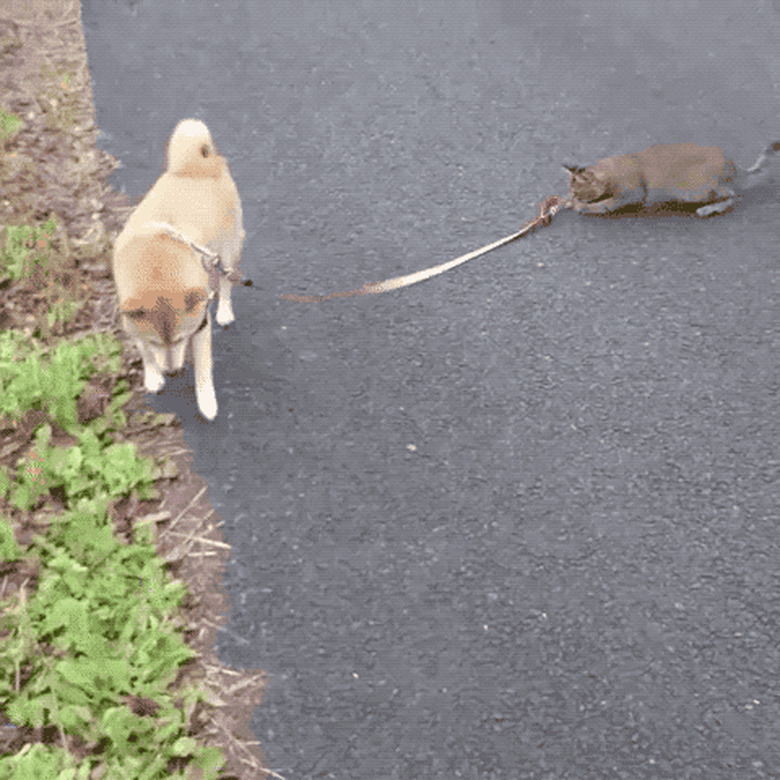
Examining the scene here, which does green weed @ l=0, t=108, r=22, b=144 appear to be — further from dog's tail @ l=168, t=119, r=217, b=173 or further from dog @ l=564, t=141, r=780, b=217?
dog @ l=564, t=141, r=780, b=217

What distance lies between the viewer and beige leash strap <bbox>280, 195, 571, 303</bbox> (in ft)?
11.1

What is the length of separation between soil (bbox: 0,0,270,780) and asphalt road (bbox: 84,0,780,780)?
0.27 ft

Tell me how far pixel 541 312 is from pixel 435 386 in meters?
0.76

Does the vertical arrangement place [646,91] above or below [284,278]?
above

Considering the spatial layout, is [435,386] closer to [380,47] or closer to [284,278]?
[284,278]

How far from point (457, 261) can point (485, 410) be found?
857 mm

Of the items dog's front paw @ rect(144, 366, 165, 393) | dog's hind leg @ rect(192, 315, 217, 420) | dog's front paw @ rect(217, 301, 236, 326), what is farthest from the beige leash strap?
dog's front paw @ rect(144, 366, 165, 393)

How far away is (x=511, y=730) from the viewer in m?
2.31

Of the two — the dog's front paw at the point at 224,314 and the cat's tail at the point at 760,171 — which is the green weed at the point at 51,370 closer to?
the dog's front paw at the point at 224,314

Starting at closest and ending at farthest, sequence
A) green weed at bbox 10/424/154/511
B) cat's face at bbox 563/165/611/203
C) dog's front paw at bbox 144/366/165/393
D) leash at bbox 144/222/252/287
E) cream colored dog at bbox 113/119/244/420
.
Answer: cream colored dog at bbox 113/119/244/420, leash at bbox 144/222/252/287, green weed at bbox 10/424/154/511, dog's front paw at bbox 144/366/165/393, cat's face at bbox 563/165/611/203

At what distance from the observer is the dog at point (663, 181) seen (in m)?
4.11

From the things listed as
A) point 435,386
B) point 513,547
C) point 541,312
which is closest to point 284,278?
point 435,386

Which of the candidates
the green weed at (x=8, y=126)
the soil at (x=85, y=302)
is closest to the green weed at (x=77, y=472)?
the soil at (x=85, y=302)

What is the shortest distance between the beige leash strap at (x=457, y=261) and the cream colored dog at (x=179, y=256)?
1.80 feet
